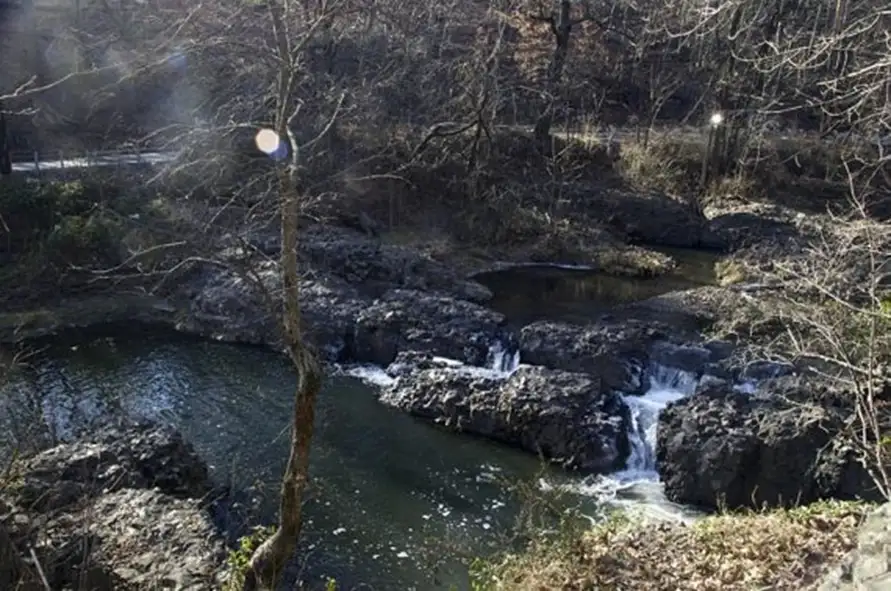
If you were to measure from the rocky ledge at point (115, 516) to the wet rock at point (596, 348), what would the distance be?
7.34 meters

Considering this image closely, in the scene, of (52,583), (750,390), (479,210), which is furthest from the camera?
(479,210)

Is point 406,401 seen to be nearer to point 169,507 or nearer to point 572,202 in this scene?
point 169,507

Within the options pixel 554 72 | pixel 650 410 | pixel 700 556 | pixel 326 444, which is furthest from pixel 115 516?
pixel 554 72

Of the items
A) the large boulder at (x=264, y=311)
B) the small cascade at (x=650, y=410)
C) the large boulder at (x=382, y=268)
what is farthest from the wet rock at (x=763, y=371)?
the large boulder at (x=264, y=311)

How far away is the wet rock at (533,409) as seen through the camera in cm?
1347

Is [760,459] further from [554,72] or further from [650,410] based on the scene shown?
[554,72]

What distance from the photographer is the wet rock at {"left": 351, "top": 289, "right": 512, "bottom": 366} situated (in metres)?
17.0

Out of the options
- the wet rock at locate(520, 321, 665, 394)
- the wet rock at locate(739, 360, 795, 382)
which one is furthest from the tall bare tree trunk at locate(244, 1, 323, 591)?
the wet rock at locate(739, 360, 795, 382)

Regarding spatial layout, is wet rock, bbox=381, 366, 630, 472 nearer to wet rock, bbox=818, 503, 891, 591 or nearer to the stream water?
the stream water

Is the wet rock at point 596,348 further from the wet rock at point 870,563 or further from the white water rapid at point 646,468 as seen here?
the wet rock at point 870,563

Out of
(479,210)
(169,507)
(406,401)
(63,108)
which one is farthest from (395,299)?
(63,108)

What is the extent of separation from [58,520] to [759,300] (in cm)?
A: 1391

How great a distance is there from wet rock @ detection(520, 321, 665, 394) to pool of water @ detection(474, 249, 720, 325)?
1783mm

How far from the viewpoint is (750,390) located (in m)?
14.6
